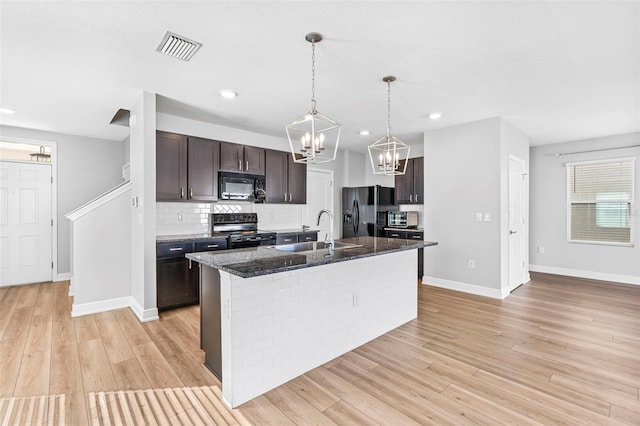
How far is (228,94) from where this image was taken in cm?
352

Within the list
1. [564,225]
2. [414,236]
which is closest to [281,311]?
[414,236]

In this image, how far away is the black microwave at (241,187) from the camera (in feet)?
15.3

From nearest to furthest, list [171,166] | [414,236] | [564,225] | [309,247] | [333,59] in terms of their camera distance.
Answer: [333,59], [309,247], [171,166], [414,236], [564,225]

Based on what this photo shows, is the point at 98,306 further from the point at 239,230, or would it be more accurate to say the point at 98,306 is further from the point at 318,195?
the point at 318,195

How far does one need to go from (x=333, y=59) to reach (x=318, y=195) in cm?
396

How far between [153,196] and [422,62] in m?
3.09

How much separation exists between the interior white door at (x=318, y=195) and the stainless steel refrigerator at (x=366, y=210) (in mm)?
426

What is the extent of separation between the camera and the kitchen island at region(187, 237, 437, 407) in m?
2.00

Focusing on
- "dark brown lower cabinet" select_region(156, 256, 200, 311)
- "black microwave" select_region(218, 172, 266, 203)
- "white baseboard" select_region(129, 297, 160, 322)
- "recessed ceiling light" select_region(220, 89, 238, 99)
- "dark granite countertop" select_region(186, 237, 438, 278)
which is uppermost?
"recessed ceiling light" select_region(220, 89, 238, 99)

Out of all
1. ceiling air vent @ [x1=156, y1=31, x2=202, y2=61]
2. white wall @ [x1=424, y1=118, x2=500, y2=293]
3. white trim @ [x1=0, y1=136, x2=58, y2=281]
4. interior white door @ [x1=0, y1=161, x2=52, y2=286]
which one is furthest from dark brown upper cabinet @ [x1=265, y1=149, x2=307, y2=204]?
interior white door @ [x1=0, y1=161, x2=52, y2=286]

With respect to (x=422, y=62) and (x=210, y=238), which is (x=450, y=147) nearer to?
(x=422, y=62)

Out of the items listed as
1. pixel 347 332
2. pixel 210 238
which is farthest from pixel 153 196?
pixel 347 332

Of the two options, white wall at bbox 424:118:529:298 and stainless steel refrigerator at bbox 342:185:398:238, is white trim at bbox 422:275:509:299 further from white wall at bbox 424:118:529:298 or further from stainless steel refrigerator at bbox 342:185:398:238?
stainless steel refrigerator at bbox 342:185:398:238

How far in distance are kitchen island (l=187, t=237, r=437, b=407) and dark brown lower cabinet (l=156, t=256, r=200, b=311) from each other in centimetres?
151
